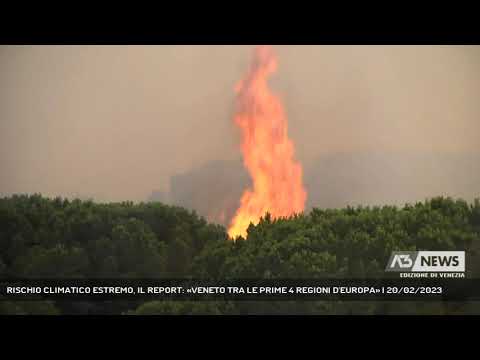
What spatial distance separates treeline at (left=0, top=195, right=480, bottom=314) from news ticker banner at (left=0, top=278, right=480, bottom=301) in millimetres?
135

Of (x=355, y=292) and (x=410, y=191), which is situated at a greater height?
(x=410, y=191)

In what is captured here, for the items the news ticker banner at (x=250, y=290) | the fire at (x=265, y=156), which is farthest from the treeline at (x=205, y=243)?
the fire at (x=265, y=156)

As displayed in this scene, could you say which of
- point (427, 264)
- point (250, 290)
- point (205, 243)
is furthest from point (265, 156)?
point (427, 264)

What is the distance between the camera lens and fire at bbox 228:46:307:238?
1457 centimetres

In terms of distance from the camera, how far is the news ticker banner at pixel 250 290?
13.8 meters

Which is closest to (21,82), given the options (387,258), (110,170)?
(110,170)

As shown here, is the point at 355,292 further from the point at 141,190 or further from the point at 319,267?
the point at 141,190

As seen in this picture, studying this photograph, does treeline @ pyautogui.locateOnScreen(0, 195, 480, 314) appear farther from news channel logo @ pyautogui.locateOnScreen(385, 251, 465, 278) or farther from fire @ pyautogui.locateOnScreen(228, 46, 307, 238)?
fire @ pyautogui.locateOnScreen(228, 46, 307, 238)

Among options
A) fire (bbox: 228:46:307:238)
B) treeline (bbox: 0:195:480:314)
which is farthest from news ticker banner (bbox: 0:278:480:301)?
fire (bbox: 228:46:307:238)

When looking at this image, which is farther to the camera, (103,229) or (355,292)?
(103,229)

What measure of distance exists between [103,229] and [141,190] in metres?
1.13

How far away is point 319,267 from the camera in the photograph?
14047mm

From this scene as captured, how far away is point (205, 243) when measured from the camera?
14.7 m

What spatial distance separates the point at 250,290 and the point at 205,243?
56.9 inches
